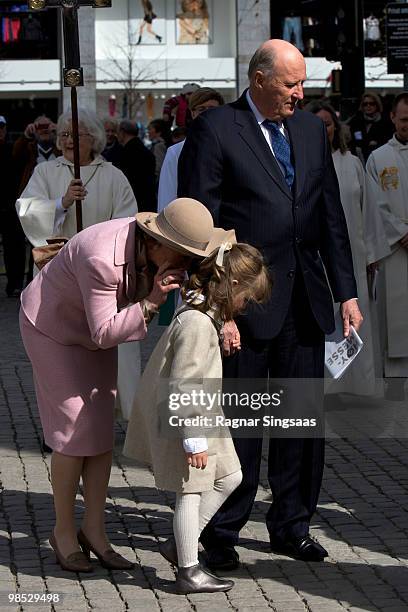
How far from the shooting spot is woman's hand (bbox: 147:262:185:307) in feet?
16.6

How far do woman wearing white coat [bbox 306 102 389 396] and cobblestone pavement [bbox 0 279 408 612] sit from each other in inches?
44.7

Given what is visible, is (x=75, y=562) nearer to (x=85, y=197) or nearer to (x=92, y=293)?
(x=92, y=293)

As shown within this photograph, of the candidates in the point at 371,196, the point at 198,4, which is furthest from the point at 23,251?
the point at 198,4

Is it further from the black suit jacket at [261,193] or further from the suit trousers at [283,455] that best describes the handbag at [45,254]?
the suit trousers at [283,455]

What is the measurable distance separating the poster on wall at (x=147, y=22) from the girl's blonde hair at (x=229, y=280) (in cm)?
3932

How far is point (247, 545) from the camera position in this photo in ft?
19.8

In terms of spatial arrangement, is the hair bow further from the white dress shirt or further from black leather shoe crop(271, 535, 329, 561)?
black leather shoe crop(271, 535, 329, 561)

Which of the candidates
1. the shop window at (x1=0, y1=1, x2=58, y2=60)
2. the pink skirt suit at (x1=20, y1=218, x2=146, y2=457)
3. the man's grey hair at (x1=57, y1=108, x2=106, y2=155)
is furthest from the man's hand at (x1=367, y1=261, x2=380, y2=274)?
the shop window at (x1=0, y1=1, x2=58, y2=60)

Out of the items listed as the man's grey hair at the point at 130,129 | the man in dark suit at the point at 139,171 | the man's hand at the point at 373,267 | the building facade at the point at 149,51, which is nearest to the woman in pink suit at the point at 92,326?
the man's hand at the point at 373,267

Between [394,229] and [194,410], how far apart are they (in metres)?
4.67

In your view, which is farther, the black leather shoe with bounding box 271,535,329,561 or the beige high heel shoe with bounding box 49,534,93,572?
the black leather shoe with bounding box 271,535,329,561

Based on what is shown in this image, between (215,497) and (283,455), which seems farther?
(283,455)

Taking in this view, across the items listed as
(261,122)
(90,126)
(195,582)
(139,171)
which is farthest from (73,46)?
(139,171)

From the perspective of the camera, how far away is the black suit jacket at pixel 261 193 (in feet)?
18.4
